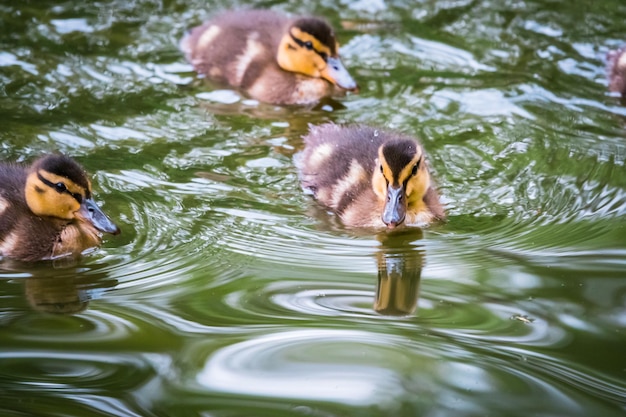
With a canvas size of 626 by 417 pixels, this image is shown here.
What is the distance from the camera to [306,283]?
11.6ft

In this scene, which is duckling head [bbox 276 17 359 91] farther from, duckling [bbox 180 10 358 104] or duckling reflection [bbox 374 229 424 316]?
duckling reflection [bbox 374 229 424 316]

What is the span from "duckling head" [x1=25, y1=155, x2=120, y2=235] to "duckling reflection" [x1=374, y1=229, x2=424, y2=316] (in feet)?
3.29

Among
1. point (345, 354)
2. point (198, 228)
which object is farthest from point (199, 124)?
point (345, 354)

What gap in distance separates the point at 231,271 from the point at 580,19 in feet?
11.9

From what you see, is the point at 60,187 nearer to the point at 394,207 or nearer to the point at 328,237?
the point at 328,237

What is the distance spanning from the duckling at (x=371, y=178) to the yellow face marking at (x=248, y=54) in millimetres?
1175

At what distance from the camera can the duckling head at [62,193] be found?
384 cm

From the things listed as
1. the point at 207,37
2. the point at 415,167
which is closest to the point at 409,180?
the point at 415,167

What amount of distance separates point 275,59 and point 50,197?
2.24m

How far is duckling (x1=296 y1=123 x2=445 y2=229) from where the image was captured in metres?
4.11

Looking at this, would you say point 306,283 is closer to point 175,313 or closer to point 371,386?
point 175,313

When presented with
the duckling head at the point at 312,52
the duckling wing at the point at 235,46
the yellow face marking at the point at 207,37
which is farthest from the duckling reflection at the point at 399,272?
the yellow face marking at the point at 207,37

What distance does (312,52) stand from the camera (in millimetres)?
5688

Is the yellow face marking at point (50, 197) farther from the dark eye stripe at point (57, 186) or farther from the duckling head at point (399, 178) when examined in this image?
the duckling head at point (399, 178)
